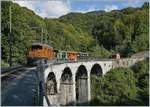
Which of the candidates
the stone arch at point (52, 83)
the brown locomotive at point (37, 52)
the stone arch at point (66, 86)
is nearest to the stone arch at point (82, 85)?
the stone arch at point (66, 86)

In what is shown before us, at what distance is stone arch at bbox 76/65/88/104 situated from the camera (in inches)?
2158

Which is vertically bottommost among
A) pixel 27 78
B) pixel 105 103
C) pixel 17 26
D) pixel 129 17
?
pixel 105 103

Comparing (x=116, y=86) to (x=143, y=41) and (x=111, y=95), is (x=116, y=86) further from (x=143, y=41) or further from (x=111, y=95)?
(x=143, y=41)

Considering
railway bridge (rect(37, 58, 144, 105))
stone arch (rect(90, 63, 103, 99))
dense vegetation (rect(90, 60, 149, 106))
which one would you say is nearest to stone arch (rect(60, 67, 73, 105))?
railway bridge (rect(37, 58, 144, 105))

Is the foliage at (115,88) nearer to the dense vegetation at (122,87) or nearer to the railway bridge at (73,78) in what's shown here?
the dense vegetation at (122,87)

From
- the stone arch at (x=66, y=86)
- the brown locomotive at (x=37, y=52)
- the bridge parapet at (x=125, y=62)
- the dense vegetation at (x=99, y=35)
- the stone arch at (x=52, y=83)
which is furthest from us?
the dense vegetation at (x=99, y=35)

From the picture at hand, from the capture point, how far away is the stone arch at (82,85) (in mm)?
54812

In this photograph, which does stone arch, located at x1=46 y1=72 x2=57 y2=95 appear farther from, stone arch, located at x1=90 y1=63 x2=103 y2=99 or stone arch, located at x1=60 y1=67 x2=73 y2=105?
stone arch, located at x1=90 y1=63 x2=103 y2=99

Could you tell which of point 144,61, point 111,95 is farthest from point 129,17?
point 111,95

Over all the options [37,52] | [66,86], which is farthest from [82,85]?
[37,52]

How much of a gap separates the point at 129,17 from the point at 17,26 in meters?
66.8

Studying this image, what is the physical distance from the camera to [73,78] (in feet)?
150

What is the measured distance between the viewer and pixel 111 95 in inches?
2222

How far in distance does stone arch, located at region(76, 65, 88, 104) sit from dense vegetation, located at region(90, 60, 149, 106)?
128 centimetres
